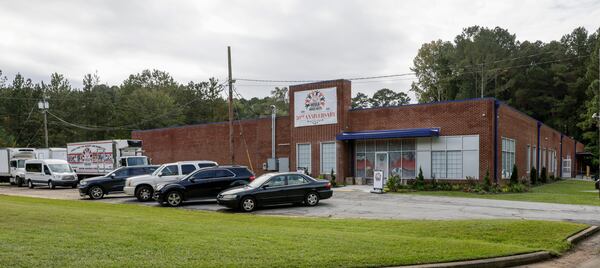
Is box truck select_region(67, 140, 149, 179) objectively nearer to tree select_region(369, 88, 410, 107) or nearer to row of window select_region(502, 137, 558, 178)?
row of window select_region(502, 137, 558, 178)

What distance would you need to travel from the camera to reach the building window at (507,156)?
1182 inches

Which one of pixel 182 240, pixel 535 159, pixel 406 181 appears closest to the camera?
pixel 182 240

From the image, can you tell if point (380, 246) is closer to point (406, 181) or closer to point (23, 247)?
point (23, 247)

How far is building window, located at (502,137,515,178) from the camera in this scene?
30.0 metres

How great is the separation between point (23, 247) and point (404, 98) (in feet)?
317

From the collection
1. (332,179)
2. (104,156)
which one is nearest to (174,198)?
(332,179)

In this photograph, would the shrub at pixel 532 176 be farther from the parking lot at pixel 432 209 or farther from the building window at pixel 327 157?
the parking lot at pixel 432 209

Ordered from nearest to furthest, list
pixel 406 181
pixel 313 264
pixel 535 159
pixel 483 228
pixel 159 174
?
1. pixel 313 264
2. pixel 483 228
3. pixel 159 174
4. pixel 406 181
5. pixel 535 159

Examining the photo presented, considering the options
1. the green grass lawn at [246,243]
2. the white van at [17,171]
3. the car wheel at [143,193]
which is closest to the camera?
the green grass lawn at [246,243]

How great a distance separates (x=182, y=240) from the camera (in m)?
8.96

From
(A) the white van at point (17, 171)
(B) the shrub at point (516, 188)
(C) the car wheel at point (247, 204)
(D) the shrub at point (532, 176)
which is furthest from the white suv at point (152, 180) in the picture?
A: (D) the shrub at point (532, 176)

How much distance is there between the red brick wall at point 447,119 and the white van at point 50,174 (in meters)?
20.1

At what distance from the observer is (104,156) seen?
36.3 metres

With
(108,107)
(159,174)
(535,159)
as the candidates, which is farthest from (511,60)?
(159,174)
